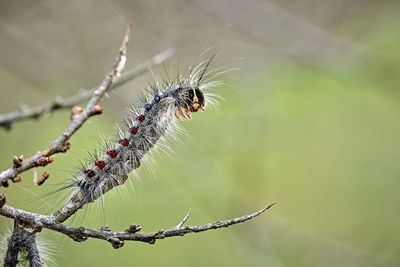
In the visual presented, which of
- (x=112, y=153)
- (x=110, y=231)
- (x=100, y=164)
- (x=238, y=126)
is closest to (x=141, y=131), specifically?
(x=112, y=153)

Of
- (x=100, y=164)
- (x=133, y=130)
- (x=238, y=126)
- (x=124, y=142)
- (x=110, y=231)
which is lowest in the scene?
(x=110, y=231)

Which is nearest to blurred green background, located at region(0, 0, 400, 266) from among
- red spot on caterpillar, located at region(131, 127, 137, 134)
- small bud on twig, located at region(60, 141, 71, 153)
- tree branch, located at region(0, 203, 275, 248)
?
red spot on caterpillar, located at region(131, 127, 137, 134)

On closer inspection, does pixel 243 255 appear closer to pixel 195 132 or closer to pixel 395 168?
pixel 195 132

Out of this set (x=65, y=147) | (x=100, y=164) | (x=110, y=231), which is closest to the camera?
(x=110, y=231)

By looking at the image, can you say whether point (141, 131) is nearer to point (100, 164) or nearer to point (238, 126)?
point (100, 164)

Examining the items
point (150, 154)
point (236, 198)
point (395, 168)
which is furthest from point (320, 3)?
point (150, 154)

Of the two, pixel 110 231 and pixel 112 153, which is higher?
pixel 112 153

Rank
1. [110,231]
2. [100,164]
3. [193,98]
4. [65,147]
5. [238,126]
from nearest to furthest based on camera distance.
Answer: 1. [110,231]
2. [65,147]
3. [100,164]
4. [193,98]
5. [238,126]
